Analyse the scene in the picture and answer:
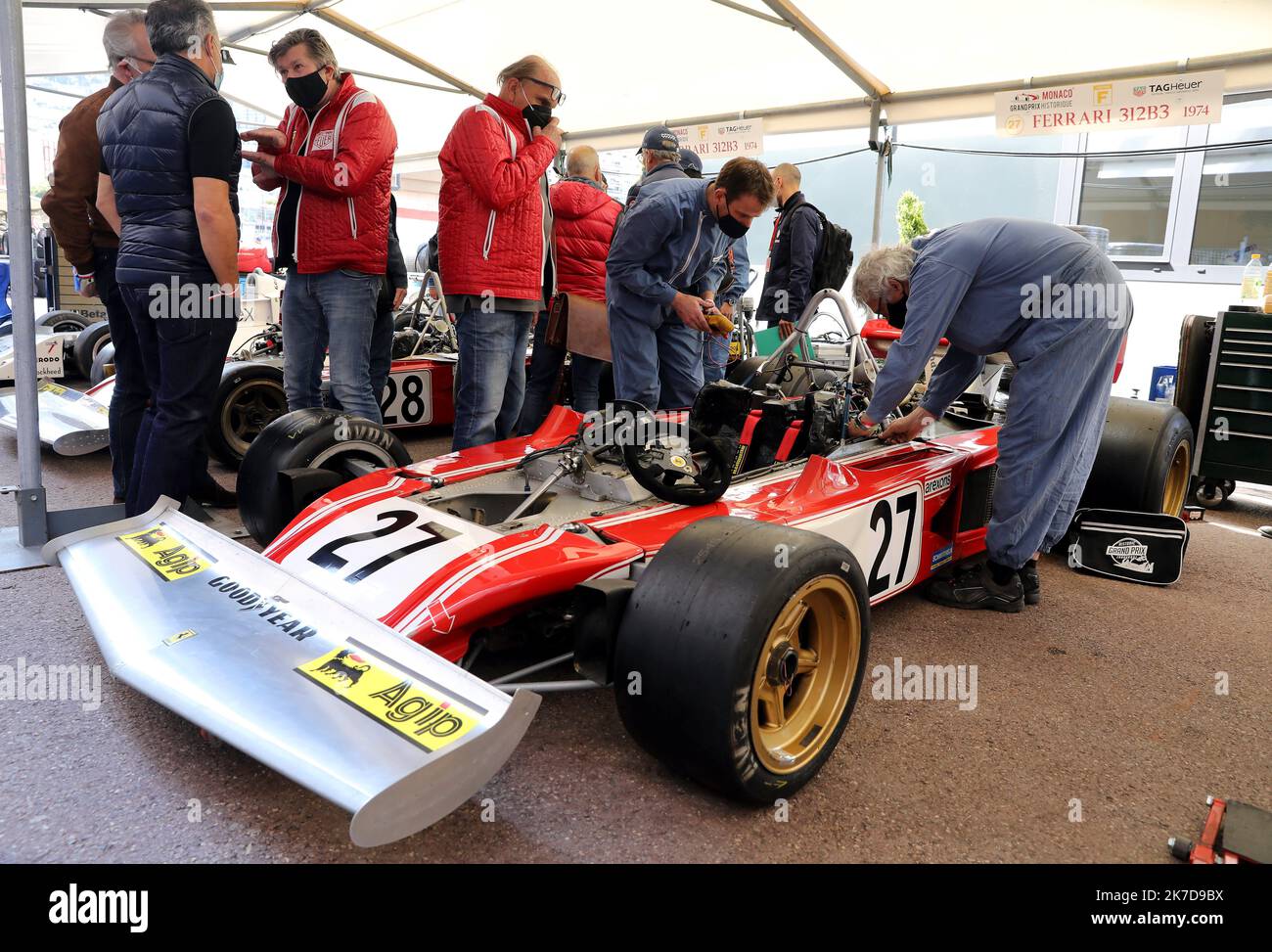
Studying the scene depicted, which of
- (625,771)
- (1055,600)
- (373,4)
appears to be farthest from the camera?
(373,4)

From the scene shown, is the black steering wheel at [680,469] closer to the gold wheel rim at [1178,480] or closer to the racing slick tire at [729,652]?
the racing slick tire at [729,652]

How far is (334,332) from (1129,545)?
10.3 ft

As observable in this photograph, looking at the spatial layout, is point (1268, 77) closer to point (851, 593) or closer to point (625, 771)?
point (851, 593)

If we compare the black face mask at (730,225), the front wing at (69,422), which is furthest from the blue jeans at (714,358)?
the front wing at (69,422)

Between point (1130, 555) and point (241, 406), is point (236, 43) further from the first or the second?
point (1130, 555)

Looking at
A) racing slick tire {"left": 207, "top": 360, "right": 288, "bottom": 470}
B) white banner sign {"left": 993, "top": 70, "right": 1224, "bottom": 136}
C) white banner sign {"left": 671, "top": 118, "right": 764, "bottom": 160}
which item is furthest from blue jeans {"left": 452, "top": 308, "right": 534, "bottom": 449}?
white banner sign {"left": 671, "top": 118, "right": 764, "bottom": 160}

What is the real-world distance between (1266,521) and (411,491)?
14.2 feet

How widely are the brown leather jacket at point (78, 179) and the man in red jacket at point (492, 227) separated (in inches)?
57.9

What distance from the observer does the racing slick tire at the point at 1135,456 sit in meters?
3.76

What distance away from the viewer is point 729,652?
5.54ft

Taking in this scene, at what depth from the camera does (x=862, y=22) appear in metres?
6.05

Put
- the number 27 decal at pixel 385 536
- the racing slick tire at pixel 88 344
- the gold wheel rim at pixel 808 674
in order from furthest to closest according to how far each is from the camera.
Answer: the racing slick tire at pixel 88 344 < the number 27 decal at pixel 385 536 < the gold wheel rim at pixel 808 674
